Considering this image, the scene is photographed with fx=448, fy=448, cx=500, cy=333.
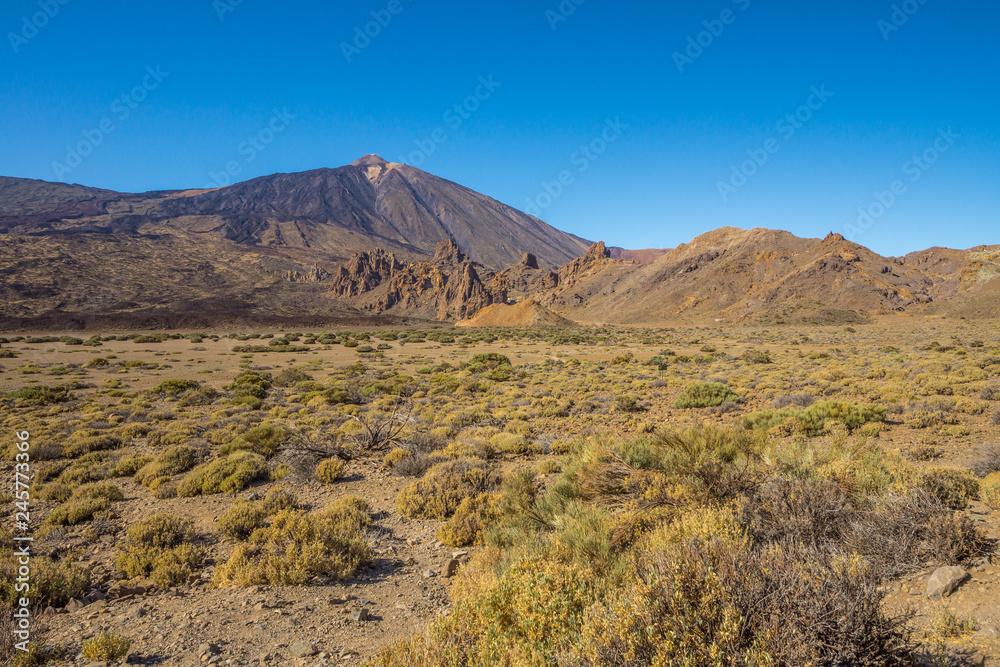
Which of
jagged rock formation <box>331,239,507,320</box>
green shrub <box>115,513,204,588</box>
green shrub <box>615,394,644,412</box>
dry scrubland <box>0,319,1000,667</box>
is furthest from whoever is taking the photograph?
jagged rock formation <box>331,239,507,320</box>

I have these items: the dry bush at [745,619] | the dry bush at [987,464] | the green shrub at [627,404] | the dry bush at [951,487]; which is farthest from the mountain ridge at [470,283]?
the dry bush at [745,619]

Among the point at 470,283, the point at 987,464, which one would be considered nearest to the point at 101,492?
the point at 987,464

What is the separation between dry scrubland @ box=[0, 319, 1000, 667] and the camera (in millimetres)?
2479

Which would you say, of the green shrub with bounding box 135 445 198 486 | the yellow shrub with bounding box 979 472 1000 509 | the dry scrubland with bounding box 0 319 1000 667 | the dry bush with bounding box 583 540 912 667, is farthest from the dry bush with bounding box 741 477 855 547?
the green shrub with bounding box 135 445 198 486

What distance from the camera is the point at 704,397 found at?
499 inches

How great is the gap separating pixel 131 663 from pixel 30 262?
138 m

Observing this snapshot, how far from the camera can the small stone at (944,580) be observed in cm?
324

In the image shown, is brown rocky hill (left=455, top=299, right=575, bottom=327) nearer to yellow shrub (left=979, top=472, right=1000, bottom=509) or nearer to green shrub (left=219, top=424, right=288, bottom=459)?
green shrub (left=219, top=424, right=288, bottom=459)

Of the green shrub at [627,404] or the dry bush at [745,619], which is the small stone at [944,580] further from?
the green shrub at [627,404]

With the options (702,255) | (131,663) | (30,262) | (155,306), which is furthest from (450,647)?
(30,262)

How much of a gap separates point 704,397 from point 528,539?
9912 millimetres

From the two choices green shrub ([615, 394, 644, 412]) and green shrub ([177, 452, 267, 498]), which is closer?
green shrub ([177, 452, 267, 498])

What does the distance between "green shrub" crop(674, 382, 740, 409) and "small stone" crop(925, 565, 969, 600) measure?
Result: 9.04 m

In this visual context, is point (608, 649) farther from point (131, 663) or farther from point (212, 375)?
point (212, 375)
